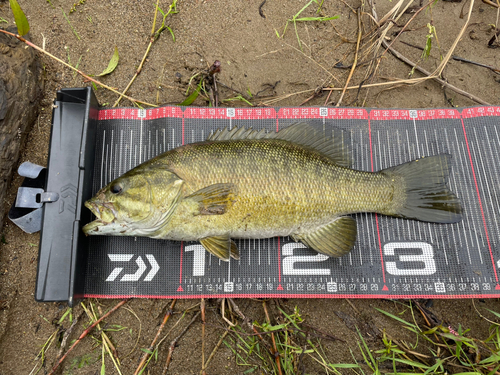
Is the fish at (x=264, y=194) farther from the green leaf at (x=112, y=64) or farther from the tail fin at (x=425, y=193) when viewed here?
the green leaf at (x=112, y=64)

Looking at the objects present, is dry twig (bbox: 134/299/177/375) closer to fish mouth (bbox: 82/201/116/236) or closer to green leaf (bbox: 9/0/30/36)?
fish mouth (bbox: 82/201/116/236)

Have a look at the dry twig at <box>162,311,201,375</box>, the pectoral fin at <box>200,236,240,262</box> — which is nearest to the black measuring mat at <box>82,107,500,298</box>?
the dry twig at <box>162,311,201,375</box>

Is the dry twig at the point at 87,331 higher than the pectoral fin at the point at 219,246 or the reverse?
the reverse

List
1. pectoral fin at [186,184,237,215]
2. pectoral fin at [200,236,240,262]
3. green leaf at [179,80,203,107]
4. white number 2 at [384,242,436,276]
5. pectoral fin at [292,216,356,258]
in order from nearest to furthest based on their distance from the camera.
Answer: pectoral fin at [186,184,237,215] → pectoral fin at [200,236,240,262] → pectoral fin at [292,216,356,258] → white number 2 at [384,242,436,276] → green leaf at [179,80,203,107]

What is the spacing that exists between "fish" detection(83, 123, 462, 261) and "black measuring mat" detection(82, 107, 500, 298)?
0.84 ft

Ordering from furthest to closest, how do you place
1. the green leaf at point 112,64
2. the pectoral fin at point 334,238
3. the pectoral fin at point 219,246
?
the green leaf at point 112,64
the pectoral fin at point 334,238
the pectoral fin at point 219,246

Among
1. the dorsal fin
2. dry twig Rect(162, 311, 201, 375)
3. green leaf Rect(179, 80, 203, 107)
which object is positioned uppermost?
green leaf Rect(179, 80, 203, 107)

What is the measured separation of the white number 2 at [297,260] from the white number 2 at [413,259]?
64cm

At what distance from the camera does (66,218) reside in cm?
274

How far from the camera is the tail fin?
277cm

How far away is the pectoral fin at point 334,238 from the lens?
2746 mm

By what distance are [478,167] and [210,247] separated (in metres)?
2.94

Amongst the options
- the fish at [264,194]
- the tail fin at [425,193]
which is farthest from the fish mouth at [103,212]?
the tail fin at [425,193]

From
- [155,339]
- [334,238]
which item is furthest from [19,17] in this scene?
[334,238]
